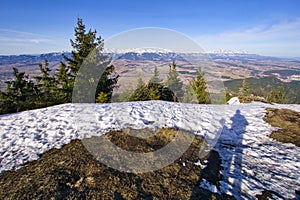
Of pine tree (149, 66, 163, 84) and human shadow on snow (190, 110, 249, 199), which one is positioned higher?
pine tree (149, 66, 163, 84)

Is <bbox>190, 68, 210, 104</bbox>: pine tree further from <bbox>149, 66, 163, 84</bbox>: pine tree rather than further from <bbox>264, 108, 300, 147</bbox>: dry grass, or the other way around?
<bbox>264, 108, 300, 147</bbox>: dry grass

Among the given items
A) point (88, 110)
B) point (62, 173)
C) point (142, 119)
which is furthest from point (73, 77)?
point (62, 173)

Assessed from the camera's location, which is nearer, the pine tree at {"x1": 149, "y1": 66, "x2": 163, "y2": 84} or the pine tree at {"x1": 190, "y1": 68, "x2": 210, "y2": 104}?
the pine tree at {"x1": 190, "y1": 68, "x2": 210, "y2": 104}

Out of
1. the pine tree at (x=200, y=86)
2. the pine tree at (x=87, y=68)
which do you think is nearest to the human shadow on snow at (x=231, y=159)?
the pine tree at (x=87, y=68)

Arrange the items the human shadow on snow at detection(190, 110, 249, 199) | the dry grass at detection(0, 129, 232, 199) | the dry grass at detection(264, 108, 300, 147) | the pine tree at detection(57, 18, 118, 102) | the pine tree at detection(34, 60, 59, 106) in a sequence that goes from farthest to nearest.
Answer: the pine tree at detection(34, 60, 59, 106)
the pine tree at detection(57, 18, 118, 102)
the dry grass at detection(264, 108, 300, 147)
the human shadow on snow at detection(190, 110, 249, 199)
the dry grass at detection(0, 129, 232, 199)

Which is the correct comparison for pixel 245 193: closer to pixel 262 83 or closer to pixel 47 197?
pixel 47 197

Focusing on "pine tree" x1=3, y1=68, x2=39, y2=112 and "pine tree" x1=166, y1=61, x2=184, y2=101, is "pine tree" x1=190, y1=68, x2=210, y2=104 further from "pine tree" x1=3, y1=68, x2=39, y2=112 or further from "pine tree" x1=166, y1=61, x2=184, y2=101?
"pine tree" x1=3, y1=68, x2=39, y2=112

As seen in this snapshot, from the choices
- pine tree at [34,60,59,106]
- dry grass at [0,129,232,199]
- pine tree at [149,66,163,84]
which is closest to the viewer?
dry grass at [0,129,232,199]

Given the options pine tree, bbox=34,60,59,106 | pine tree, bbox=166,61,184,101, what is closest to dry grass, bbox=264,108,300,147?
pine tree, bbox=34,60,59,106

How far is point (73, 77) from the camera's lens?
70.7 feet

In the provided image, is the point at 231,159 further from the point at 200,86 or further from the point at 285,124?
the point at 200,86

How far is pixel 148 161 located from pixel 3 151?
4.63 meters

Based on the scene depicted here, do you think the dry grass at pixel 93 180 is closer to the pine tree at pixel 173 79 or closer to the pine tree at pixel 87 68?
the pine tree at pixel 87 68

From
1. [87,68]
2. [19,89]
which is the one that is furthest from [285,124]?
[19,89]
